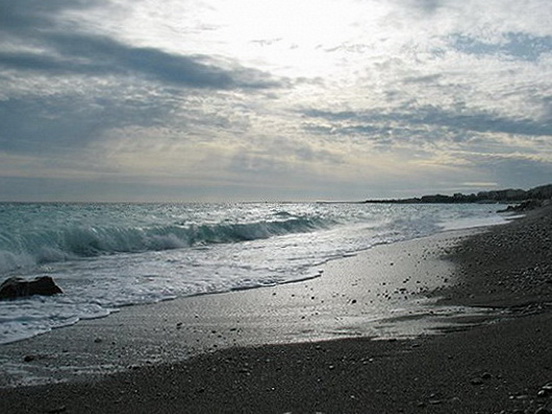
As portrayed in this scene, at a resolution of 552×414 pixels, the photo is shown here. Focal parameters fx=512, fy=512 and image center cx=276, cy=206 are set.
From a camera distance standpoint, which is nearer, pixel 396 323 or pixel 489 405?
pixel 489 405

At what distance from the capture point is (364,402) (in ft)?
14.0

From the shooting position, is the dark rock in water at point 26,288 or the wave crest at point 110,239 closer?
the dark rock in water at point 26,288

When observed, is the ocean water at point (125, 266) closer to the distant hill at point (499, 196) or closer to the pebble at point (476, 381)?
the pebble at point (476, 381)

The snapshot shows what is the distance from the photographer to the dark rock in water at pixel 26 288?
993 cm

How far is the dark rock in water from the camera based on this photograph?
9930mm

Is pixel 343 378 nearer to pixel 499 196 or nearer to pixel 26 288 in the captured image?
pixel 26 288

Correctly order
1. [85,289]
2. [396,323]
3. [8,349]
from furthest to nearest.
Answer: [85,289]
[396,323]
[8,349]

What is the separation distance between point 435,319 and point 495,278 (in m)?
4.03

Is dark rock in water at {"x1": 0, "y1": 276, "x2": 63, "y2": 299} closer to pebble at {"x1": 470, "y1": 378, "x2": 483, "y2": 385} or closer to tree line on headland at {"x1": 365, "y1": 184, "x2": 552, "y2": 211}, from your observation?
pebble at {"x1": 470, "y1": 378, "x2": 483, "y2": 385}

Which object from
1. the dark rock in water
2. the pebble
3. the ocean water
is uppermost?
the pebble

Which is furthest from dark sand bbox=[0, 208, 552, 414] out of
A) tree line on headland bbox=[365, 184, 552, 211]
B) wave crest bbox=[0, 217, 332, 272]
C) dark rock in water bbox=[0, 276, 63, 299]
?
tree line on headland bbox=[365, 184, 552, 211]

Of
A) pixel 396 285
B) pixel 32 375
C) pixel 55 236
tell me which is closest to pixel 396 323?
pixel 396 285

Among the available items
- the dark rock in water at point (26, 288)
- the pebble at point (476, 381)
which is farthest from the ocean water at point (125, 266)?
the pebble at point (476, 381)

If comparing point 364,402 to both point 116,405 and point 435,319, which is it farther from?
point 435,319
